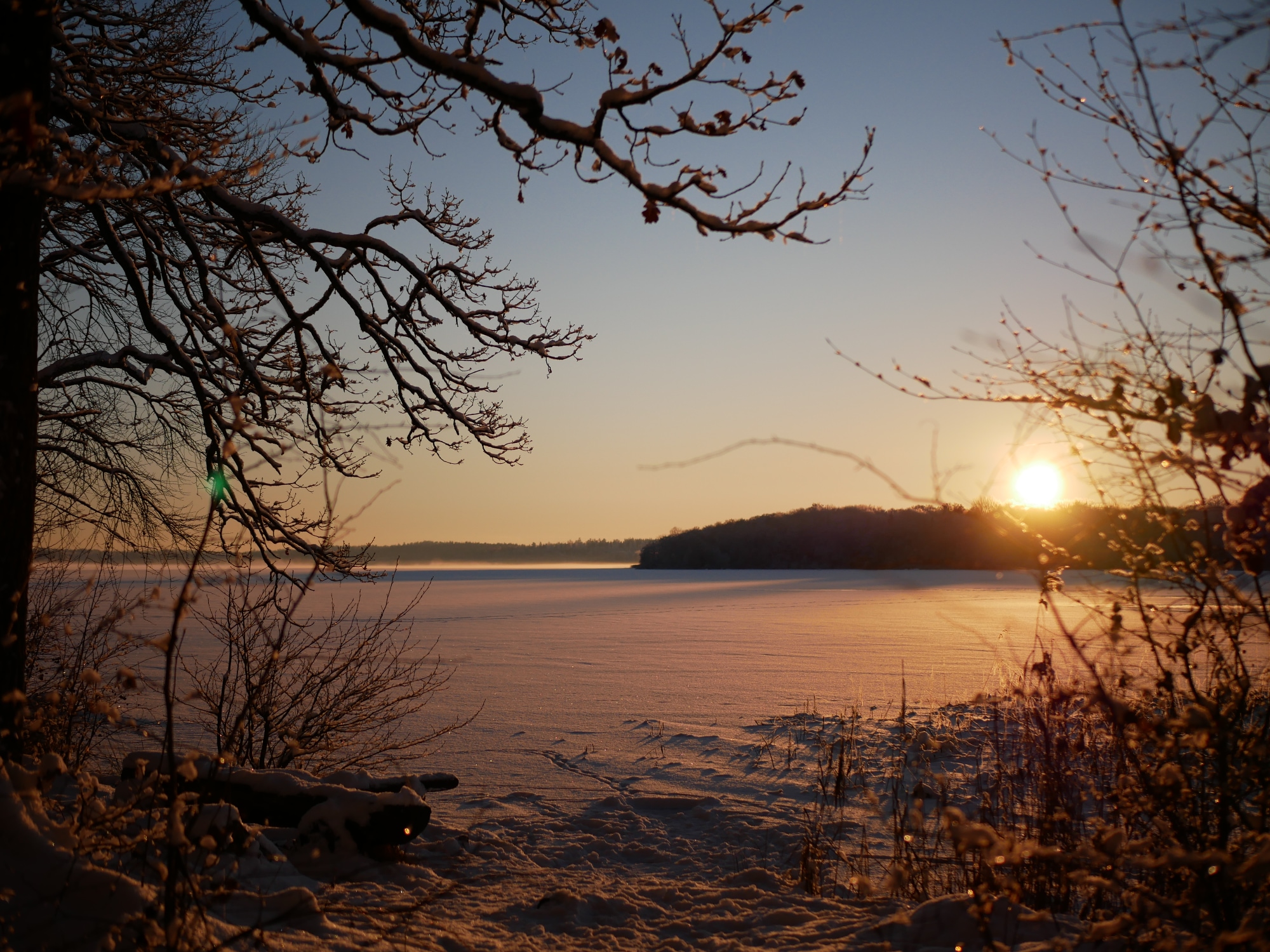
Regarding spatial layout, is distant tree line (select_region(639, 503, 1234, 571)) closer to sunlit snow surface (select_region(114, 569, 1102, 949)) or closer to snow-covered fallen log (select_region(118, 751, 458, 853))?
sunlit snow surface (select_region(114, 569, 1102, 949))

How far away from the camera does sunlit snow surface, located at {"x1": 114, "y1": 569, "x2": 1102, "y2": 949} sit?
145 inches

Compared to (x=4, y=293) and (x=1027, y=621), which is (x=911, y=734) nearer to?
(x=4, y=293)

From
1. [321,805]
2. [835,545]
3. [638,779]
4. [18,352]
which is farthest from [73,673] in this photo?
[835,545]

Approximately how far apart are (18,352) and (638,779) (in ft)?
15.9

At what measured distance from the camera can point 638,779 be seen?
20.7 ft

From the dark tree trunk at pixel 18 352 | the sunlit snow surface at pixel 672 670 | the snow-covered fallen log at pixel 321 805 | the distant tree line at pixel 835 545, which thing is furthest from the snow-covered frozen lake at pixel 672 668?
the distant tree line at pixel 835 545

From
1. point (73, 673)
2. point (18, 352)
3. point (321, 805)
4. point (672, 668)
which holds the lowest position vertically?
point (672, 668)

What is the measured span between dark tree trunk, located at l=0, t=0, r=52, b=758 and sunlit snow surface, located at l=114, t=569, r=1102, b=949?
1731 millimetres

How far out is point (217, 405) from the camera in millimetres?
5000

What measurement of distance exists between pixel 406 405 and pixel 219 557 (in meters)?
1.94

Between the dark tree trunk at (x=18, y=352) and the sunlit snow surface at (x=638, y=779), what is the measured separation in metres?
1.73

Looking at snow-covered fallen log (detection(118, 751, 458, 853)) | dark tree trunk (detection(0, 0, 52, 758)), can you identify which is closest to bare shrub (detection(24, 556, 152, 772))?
dark tree trunk (detection(0, 0, 52, 758))

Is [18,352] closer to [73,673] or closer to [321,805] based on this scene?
[321,805]

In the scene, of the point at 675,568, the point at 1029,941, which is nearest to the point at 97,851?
the point at 1029,941
